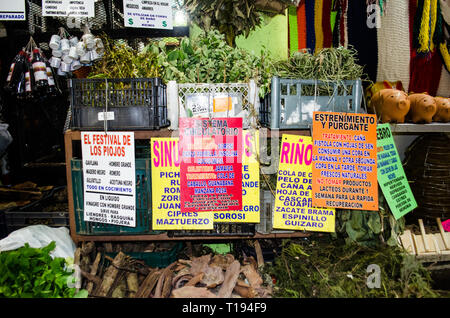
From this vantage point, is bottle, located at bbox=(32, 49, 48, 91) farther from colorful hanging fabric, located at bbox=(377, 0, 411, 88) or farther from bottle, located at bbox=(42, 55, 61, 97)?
colorful hanging fabric, located at bbox=(377, 0, 411, 88)

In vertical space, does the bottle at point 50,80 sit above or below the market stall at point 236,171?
above

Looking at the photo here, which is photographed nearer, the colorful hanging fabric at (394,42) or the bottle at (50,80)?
the colorful hanging fabric at (394,42)

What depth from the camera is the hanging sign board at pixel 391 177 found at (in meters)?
1.94

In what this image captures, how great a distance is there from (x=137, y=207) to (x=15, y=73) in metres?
2.82

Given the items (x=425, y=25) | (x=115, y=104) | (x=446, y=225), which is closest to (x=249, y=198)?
(x=115, y=104)

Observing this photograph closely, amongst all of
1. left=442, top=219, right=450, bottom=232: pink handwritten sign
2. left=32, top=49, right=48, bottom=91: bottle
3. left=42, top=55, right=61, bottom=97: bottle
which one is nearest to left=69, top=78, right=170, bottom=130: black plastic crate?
left=32, top=49, right=48, bottom=91: bottle

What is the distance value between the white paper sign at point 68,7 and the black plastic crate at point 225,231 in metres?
1.95

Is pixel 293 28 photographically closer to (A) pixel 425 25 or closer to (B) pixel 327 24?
(B) pixel 327 24

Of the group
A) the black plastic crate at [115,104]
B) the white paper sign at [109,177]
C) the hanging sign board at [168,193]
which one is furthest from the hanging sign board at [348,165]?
the white paper sign at [109,177]

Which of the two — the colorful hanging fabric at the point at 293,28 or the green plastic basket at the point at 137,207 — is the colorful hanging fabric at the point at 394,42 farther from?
the green plastic basket at the point at 137,207

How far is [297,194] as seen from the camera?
1934mm
